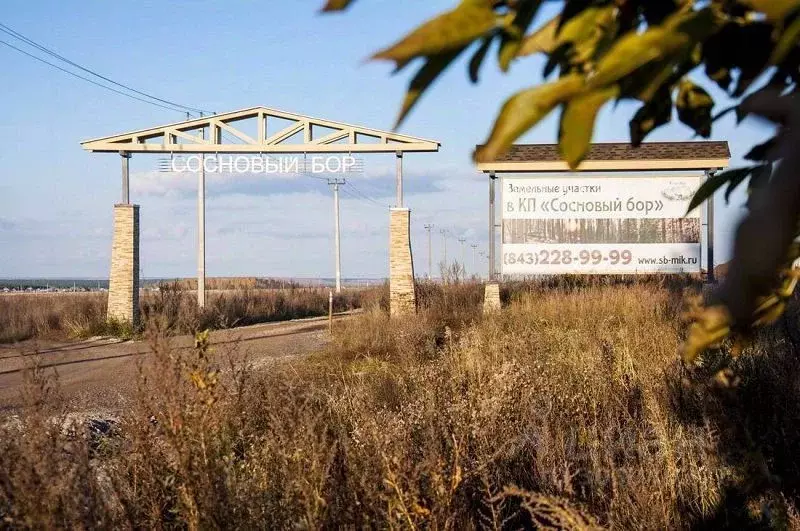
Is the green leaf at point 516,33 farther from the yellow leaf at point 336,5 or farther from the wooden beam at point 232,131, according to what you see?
the wooden beam at point 232,131

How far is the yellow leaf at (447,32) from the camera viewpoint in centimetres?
82

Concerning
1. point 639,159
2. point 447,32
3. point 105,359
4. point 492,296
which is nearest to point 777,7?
point 447,32

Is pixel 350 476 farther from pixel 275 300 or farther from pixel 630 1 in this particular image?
pixel 275 300

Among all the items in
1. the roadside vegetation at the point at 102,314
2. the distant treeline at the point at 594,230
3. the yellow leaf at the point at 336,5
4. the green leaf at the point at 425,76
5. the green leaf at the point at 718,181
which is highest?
the distant treeline at the point at 594,230

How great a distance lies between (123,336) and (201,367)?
53.3ft

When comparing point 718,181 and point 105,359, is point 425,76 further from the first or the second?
point 105,359

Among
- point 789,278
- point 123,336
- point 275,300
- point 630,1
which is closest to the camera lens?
point 630,1

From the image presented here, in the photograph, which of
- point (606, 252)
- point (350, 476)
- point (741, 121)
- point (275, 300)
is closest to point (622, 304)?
point (606, 252)

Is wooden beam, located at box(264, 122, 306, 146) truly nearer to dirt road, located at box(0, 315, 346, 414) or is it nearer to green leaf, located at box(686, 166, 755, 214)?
dirt road, located at box(0, 315, 346, 414)

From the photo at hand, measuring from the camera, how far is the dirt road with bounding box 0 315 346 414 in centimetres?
1000

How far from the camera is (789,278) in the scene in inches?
47.1

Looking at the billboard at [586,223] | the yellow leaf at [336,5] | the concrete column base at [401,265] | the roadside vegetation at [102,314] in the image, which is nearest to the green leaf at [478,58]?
the yellow leaf at [336,5]

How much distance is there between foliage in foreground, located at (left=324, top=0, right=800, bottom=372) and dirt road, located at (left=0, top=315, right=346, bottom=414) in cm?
701

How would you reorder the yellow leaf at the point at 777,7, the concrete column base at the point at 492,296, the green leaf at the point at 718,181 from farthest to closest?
1. the concrete column base at the point at 492,296
2. the green leaf at the point at 718,181
3. the yellow leaf at the point at 777,7
